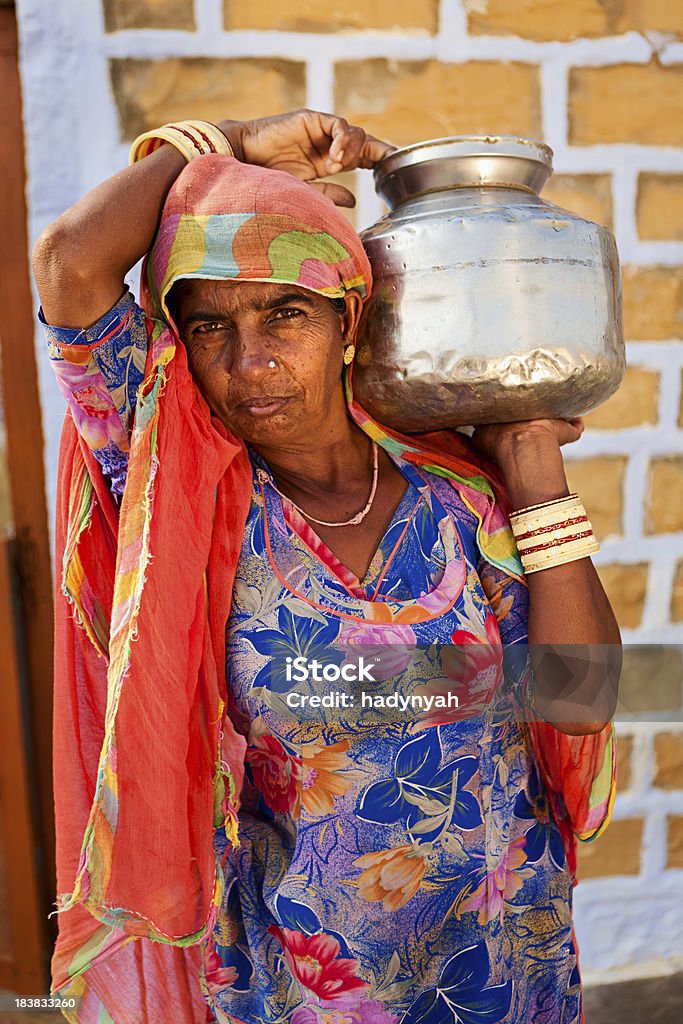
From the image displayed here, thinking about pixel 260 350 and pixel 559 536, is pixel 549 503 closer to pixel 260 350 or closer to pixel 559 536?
pixel 559 536

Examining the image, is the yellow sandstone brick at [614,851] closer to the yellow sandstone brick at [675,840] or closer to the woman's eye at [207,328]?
the yellow sandstone brick at [675,840]

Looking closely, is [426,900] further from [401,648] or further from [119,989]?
[119,989]

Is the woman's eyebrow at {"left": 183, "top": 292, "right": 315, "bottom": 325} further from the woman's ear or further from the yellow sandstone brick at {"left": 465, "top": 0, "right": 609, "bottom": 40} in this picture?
the yellow sandstone brick at {"left": 465, "top": 0, "right": 609, "bottom": 40}

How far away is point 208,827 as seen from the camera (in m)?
1.27

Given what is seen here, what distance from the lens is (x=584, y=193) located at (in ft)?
7.30

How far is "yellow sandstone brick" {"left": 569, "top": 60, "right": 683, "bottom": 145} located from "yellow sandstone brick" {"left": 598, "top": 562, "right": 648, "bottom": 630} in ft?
3.78

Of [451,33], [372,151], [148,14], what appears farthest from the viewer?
[451,33]

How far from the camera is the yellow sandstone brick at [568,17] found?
211 cm

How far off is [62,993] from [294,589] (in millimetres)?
794

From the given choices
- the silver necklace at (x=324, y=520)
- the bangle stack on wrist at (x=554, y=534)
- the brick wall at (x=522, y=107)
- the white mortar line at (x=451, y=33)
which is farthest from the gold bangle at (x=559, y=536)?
the white mortar line at (x=451, y=33)

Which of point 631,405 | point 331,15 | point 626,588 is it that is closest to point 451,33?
point 331,15

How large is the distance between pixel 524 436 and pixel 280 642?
53 centimetres

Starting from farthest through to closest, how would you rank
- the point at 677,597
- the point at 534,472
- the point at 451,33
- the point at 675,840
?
the point at 675,840 → the point at 677,597 → the point at 451,33 → the point at 534,472

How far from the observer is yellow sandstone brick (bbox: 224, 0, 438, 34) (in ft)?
6.63
